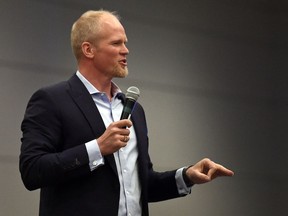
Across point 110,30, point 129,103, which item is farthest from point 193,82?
point 129,103

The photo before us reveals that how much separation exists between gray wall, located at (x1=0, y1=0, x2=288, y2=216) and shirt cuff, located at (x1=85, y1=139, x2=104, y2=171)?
1.48 m

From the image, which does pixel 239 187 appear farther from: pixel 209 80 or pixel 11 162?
pixel 11 162

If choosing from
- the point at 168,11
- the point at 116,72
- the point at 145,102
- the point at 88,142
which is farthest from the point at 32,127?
the point at 168,11

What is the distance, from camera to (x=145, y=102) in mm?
3881

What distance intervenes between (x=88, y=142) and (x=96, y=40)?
52 centimetres

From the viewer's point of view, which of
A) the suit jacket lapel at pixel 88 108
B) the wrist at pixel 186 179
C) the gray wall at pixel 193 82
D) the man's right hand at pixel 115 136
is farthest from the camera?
the gray wall at pixel 193 82

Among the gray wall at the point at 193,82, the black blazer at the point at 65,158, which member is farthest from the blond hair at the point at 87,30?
the gray wall at the point at 193,82

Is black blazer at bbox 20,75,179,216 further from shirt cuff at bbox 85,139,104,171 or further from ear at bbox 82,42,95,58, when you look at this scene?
ear at bbox 82,42,95,58

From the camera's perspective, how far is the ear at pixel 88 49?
2371 millimetres

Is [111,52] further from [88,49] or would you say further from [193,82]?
[193,82]

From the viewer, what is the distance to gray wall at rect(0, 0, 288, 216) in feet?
11.5

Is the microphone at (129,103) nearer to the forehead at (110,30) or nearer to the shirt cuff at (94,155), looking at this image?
the shirt cuff at (94,155)

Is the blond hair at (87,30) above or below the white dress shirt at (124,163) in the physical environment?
above

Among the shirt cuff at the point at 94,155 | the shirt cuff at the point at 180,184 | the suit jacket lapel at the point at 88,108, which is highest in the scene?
the suit jacket lapel at the point at 88,108
